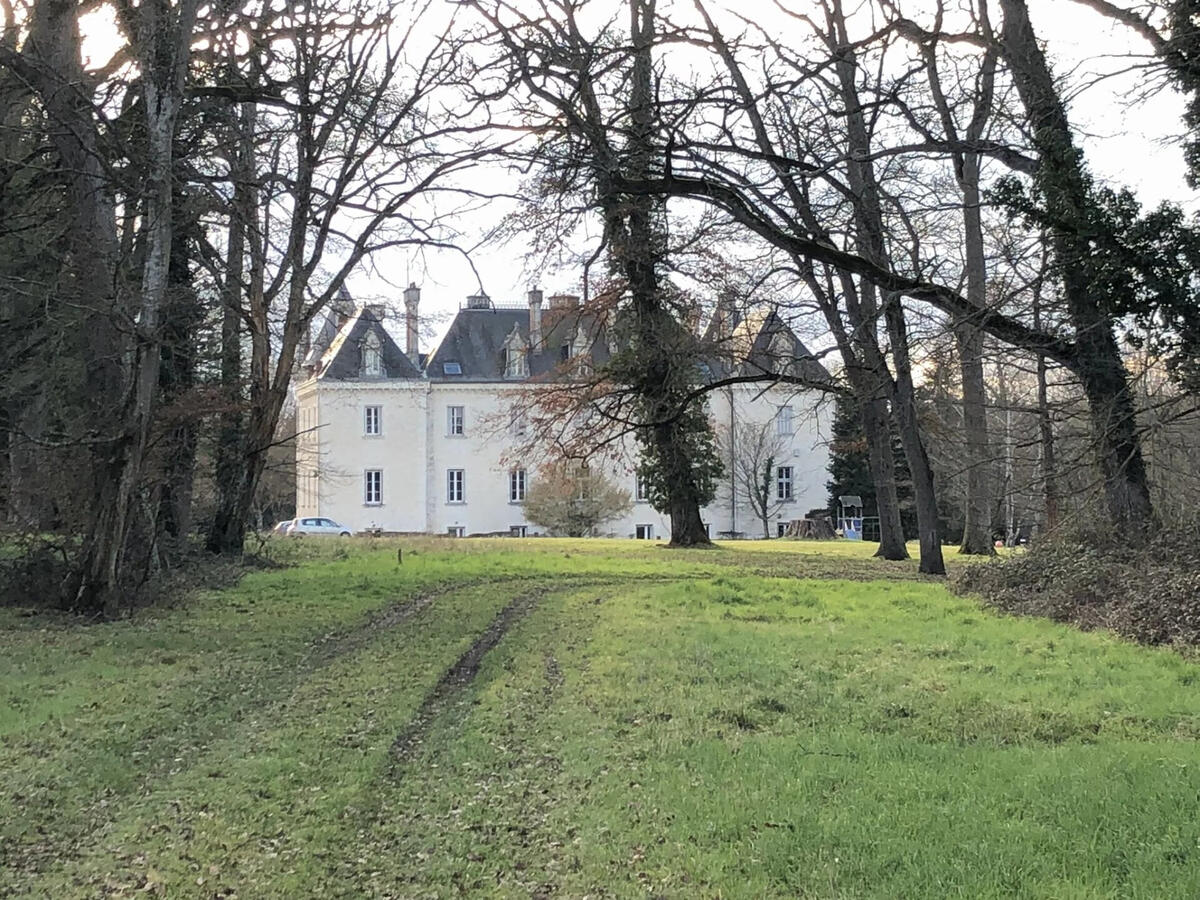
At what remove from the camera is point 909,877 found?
13.7ft

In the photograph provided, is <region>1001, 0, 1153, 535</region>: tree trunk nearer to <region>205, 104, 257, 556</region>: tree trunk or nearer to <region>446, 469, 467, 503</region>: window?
<region>205, 104, 257, 556</region>: tree trunk

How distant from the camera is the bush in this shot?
33.1 feet

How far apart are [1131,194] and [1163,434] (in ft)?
11.0

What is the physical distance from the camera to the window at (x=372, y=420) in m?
50.9

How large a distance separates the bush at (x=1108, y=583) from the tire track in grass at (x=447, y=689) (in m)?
6.03

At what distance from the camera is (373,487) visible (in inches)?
2005

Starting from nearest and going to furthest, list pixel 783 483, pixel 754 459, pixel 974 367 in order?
pixel 974 367 < pixel 754 459 < pixel 783 483

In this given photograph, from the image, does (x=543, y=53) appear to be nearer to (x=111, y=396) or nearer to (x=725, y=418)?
(x=111, y=396)

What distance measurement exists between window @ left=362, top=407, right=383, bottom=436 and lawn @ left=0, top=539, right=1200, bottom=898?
39.5 metres

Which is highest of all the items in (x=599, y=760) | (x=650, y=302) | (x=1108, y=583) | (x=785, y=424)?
(x=785, y=424)

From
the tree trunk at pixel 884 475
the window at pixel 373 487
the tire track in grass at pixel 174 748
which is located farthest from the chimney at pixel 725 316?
the window at pixel 373 487

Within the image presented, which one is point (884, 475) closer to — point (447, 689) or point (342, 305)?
point (342, 305)

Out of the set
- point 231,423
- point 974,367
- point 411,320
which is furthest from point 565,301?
point 974,367

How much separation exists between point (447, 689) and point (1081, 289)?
350 inches
